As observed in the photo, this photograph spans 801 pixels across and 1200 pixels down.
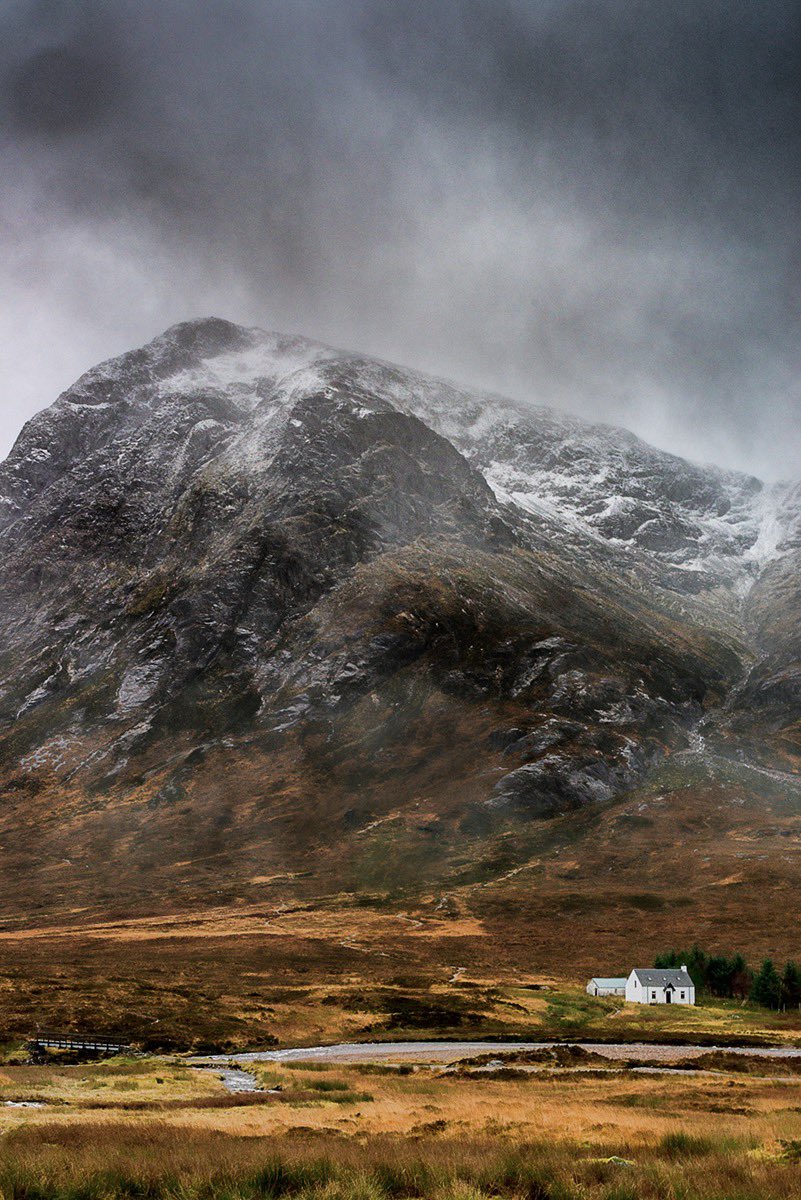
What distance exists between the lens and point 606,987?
9312cm

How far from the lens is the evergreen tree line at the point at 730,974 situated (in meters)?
89.7

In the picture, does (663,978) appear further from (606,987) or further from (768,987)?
(768,987)

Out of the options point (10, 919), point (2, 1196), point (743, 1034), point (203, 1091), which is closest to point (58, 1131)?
point (2, 1196)

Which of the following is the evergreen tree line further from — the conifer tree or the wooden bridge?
the wooden bridge

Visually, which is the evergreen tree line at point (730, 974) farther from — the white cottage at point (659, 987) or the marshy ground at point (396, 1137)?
the marshy ground at point (396, 1137)

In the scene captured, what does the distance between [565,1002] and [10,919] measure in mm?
101093

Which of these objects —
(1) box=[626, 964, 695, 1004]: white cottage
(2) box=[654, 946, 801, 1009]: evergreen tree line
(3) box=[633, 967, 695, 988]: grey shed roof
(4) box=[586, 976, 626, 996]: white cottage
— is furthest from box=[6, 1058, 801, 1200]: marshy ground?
(2) box=[654, 946, 801, 1009]: evergreen tree line

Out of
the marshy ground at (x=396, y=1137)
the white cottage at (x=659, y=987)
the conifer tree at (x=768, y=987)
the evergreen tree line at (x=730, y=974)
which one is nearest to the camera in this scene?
the marshy ground at (x=396, y=1137)

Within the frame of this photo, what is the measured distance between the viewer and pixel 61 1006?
66.5m

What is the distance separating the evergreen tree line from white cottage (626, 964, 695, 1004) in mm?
5605

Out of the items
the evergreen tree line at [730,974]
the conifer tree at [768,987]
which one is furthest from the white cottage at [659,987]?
the conifer tree at [768,987]

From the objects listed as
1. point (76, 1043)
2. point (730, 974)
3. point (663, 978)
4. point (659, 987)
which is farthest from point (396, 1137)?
point (730, 974)

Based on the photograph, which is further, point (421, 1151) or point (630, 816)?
point (630, 816)

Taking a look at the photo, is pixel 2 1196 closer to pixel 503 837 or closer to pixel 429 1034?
pixel 429 1034
